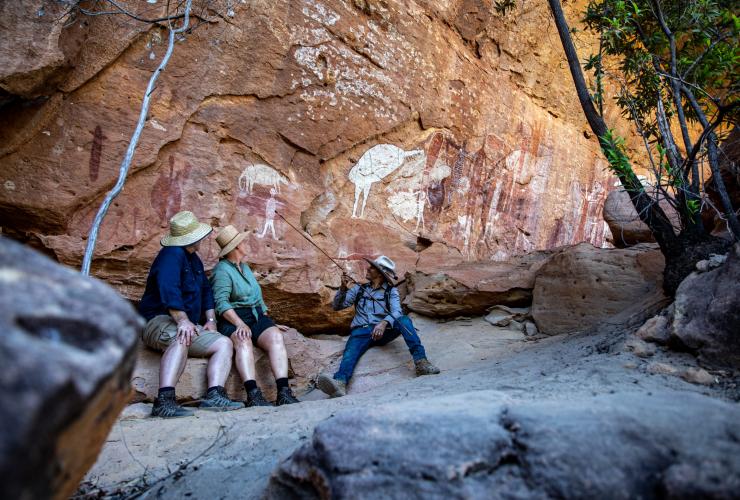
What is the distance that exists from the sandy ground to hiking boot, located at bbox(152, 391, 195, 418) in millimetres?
85

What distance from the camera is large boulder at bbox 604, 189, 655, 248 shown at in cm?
637

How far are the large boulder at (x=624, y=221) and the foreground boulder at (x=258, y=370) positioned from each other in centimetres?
346

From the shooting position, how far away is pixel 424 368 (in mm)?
4566

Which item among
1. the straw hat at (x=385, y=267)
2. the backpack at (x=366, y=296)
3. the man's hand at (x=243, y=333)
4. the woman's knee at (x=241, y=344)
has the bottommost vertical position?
the woman's knee at (x=241, y=344)

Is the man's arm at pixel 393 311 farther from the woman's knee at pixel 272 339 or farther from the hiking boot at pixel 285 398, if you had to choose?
the hiking boot at pixel 285 398

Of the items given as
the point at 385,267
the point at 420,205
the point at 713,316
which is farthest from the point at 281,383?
the point at 420,205

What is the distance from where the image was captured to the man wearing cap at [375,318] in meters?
4.77

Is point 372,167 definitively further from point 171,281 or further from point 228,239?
point 171,281

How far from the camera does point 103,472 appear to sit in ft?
8.97

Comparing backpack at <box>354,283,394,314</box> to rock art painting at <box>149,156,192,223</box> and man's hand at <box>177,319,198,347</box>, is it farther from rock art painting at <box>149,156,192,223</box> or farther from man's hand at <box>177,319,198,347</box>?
rock art painting at <box>149,156,192,223</box>

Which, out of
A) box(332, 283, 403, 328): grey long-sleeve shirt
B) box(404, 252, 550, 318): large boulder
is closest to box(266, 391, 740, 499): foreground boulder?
Result: box(332, 283, 403, 328): grey long-sleeve shirt

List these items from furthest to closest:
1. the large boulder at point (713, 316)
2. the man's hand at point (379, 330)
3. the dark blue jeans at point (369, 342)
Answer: the man's hand at point (379, 330)
the dark blue jeans at point (369, 342)
the large boulder at point (713, 316)

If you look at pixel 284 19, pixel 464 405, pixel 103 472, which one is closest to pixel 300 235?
pixel 284 19

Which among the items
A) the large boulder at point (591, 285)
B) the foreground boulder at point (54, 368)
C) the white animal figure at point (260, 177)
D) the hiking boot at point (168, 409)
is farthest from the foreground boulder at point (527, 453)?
the white animal figure at point (260, 177)
